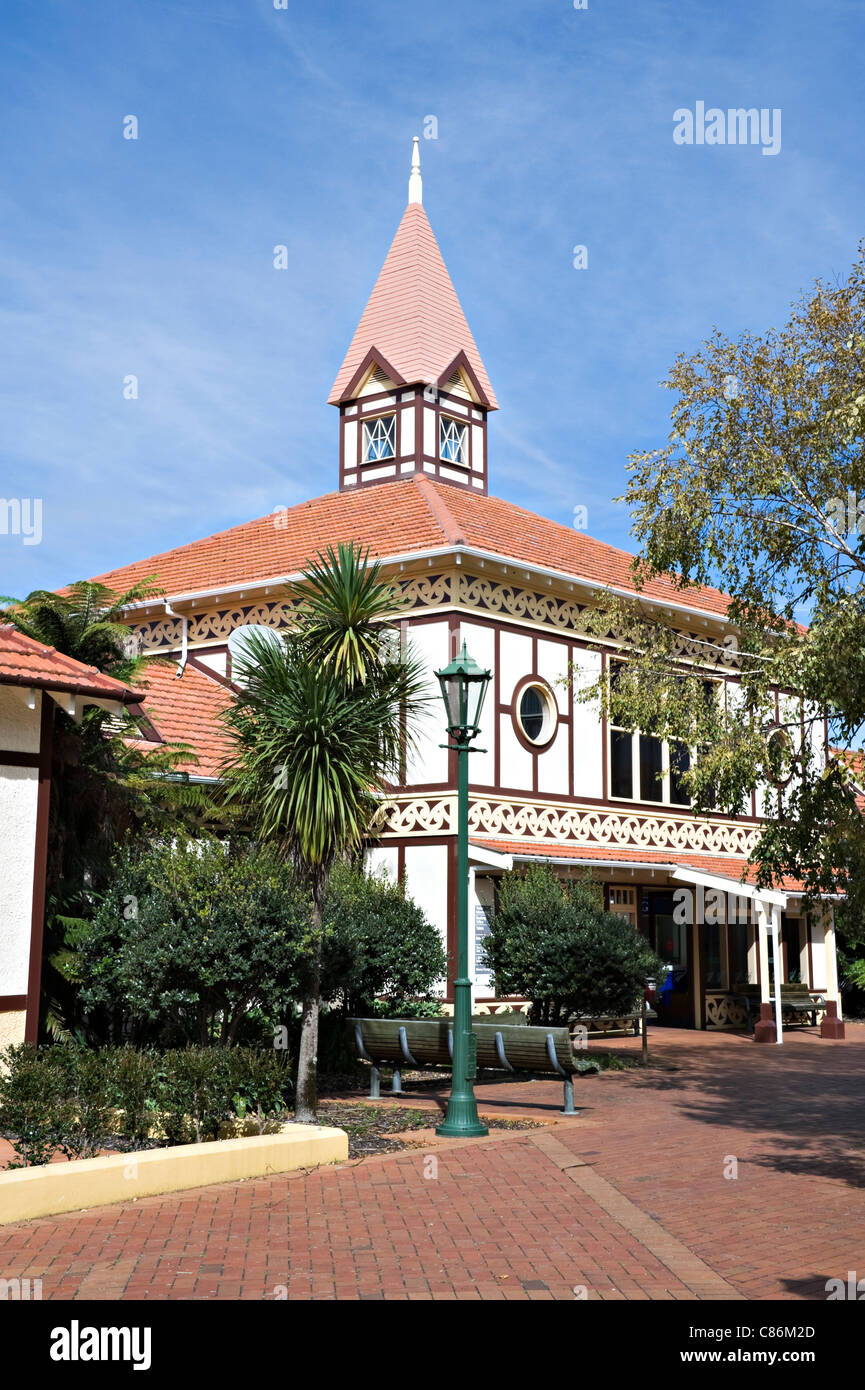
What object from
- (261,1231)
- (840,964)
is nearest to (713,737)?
(261,1231)

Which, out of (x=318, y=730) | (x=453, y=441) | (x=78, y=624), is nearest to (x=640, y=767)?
(x=453, y=441)

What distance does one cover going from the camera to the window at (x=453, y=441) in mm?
27125

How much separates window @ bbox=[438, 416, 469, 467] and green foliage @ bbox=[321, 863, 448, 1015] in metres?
11.2

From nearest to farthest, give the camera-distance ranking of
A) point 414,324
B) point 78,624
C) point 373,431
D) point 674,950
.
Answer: point 78,624 → point 674,950 → point 373,431 → point 414,324

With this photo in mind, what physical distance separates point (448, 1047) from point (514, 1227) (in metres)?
7.03

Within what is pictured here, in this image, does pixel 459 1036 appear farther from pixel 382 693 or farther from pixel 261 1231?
pixel 261 1231

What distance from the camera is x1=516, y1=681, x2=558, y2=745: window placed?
22.1 metres

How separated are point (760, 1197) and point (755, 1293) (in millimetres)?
Result: 2724

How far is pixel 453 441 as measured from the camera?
1078 inches

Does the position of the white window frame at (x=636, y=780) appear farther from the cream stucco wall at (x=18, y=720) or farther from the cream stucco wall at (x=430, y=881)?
the cream stucco wall at (x=18, y=720)

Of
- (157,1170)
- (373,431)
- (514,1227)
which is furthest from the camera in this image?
(373,431)

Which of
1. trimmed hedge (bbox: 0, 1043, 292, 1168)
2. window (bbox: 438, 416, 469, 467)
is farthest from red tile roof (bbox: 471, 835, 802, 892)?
trimmed hedge (bbox: 0, 1043, 292, 1168)

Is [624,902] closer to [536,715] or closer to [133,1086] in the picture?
[536,715]

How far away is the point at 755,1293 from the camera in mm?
6516
